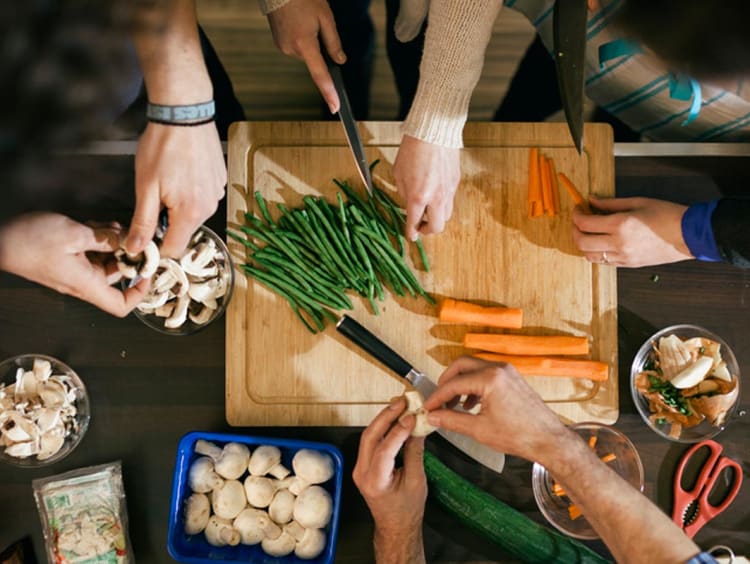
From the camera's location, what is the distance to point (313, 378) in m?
1.95

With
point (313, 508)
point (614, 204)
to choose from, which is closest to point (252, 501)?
point (313, 508)

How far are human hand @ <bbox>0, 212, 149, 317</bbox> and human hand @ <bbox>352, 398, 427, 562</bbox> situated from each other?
2.31ft

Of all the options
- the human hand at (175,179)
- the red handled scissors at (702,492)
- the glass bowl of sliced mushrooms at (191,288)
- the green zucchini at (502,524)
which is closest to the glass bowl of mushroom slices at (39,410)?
the glass bowl of sliced mushrooms at (191,288)

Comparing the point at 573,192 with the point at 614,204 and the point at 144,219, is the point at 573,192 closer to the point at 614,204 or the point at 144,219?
the point at 614,204

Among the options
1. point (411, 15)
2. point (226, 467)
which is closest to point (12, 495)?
point (226, 467)

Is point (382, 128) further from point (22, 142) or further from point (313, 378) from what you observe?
point (22, 142)

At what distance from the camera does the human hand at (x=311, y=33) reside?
1.71 meters

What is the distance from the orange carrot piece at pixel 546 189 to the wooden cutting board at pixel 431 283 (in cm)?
4

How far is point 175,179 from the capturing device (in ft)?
4.90

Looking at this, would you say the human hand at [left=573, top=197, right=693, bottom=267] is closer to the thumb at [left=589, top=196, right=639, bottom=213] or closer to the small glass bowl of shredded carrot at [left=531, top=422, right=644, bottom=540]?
the thumb at [left=589, top=196, right=639, bottom=213]

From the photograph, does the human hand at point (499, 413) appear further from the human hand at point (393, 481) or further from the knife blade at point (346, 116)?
the knife blade at point (346, 116)

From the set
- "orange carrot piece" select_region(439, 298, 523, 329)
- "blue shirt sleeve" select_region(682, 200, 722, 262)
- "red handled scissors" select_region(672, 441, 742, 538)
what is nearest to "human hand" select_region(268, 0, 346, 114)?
"orange carrot piece" select_region(439, 298, 523, 329)

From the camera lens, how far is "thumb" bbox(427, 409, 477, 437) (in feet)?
5.47

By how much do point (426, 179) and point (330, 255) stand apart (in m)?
0.36
